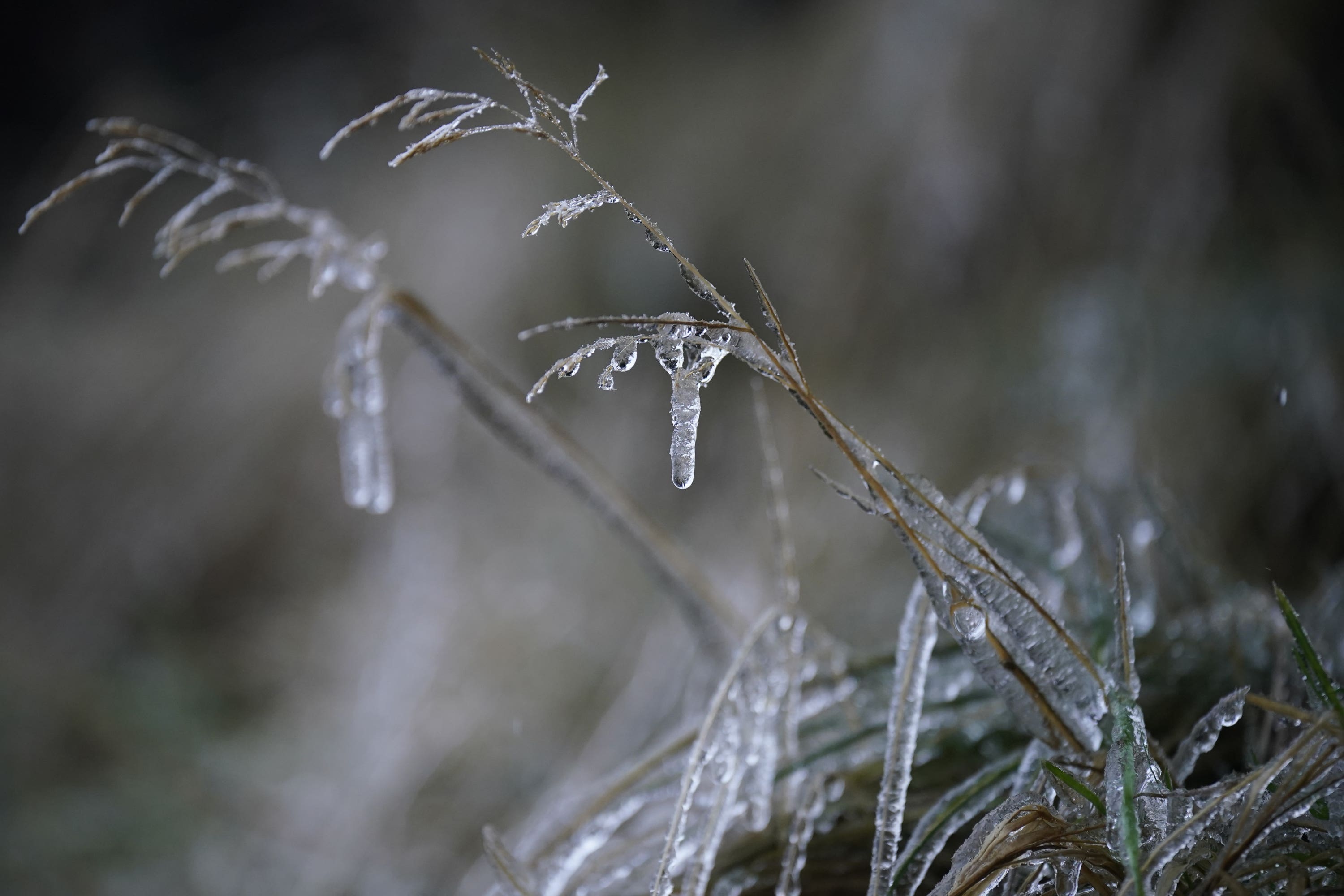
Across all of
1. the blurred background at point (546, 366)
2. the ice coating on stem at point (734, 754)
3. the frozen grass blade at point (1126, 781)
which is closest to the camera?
the frozen grass blade at point (1126, 781)

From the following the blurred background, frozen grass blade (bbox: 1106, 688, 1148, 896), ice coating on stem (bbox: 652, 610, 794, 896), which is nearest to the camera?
frozen grass blade (bbox: 1106, 688, 1148, 896)

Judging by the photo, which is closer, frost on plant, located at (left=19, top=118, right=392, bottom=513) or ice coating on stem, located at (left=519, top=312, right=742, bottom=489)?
ice coating on stem, located at (left=519, top=312, right=742, bottom=489)

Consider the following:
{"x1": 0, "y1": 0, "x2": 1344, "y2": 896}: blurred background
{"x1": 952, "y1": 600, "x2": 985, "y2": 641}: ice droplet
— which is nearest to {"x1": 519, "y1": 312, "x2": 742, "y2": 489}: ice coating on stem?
{"x1": 952, "y1": 600, "x2": 985, "y2": 641}: ice droplet

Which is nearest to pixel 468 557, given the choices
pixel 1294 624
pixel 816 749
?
pixel 816 749

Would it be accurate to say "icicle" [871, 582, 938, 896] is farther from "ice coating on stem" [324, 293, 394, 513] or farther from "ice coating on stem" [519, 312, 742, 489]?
"ice coating on stem" [324, 293, 394, 513]

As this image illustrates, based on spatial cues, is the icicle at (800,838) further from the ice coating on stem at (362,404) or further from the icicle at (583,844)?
the ice coating on stem at (362,404)

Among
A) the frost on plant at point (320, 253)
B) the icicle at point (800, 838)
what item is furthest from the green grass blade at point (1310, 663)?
the frost on plant at point (320, 253)
